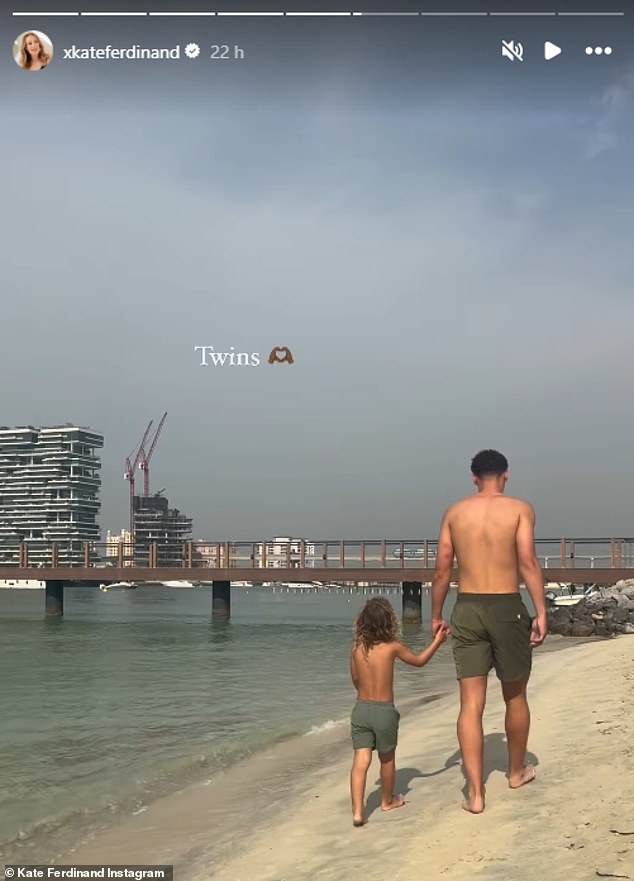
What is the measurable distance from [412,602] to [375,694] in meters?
40.0

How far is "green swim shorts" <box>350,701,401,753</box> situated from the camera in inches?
220

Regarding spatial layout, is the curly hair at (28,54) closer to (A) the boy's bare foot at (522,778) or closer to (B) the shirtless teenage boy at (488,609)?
(B) the shirtless teenage boy at (488,609)

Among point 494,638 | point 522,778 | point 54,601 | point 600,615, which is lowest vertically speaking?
point 54,601

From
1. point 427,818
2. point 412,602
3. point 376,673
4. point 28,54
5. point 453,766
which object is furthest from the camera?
Result: point 412,602

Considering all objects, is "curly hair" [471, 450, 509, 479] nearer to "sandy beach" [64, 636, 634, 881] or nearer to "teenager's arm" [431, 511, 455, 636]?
"teenager's arm" [431, 511, 455, 636]

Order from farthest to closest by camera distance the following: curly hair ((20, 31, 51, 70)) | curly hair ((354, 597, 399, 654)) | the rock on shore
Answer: the rock on shore → curly hair ((20, 31, 51, 70)) → curly hair ((354, 597, 399, 654))

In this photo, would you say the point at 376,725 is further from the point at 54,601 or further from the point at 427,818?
the point at 54,601

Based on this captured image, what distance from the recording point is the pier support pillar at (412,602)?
4391cm

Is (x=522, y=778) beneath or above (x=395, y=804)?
above

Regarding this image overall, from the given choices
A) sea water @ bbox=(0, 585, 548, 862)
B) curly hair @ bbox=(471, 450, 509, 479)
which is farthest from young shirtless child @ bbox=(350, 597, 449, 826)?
sea water @ bbox=(0, 585, 548, 862)

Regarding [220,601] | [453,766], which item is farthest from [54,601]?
[453,766]

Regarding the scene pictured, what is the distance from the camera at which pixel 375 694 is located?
562 cm

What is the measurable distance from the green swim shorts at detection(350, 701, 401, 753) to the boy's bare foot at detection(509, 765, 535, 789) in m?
0.85
